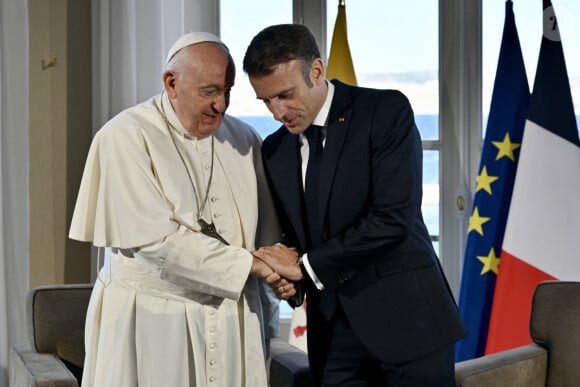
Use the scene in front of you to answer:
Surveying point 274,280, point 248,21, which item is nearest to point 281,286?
point 274,280

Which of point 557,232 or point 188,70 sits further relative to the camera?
point 557,232

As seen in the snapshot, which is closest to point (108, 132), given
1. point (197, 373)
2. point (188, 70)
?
point (188, 70)

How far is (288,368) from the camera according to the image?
10.2 feet

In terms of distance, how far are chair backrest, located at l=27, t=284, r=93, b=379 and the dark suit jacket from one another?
1143 millimetres

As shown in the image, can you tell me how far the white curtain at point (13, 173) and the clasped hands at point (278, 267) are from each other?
5.33ft

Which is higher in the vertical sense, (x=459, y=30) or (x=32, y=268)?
(x=459, y=30)

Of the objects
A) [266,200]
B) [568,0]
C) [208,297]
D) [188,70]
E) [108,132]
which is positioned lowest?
[208,297]

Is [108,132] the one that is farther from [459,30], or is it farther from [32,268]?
[459,30]

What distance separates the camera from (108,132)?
8.06 ft

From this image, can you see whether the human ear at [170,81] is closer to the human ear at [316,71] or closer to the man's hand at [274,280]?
the human ear at [316,71]

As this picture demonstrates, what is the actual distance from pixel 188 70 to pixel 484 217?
2218 millimetres

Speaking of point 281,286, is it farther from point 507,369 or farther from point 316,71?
point 507,369

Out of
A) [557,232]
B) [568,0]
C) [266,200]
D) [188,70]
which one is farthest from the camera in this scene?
[568,0]

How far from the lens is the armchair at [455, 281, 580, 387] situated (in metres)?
3.19
